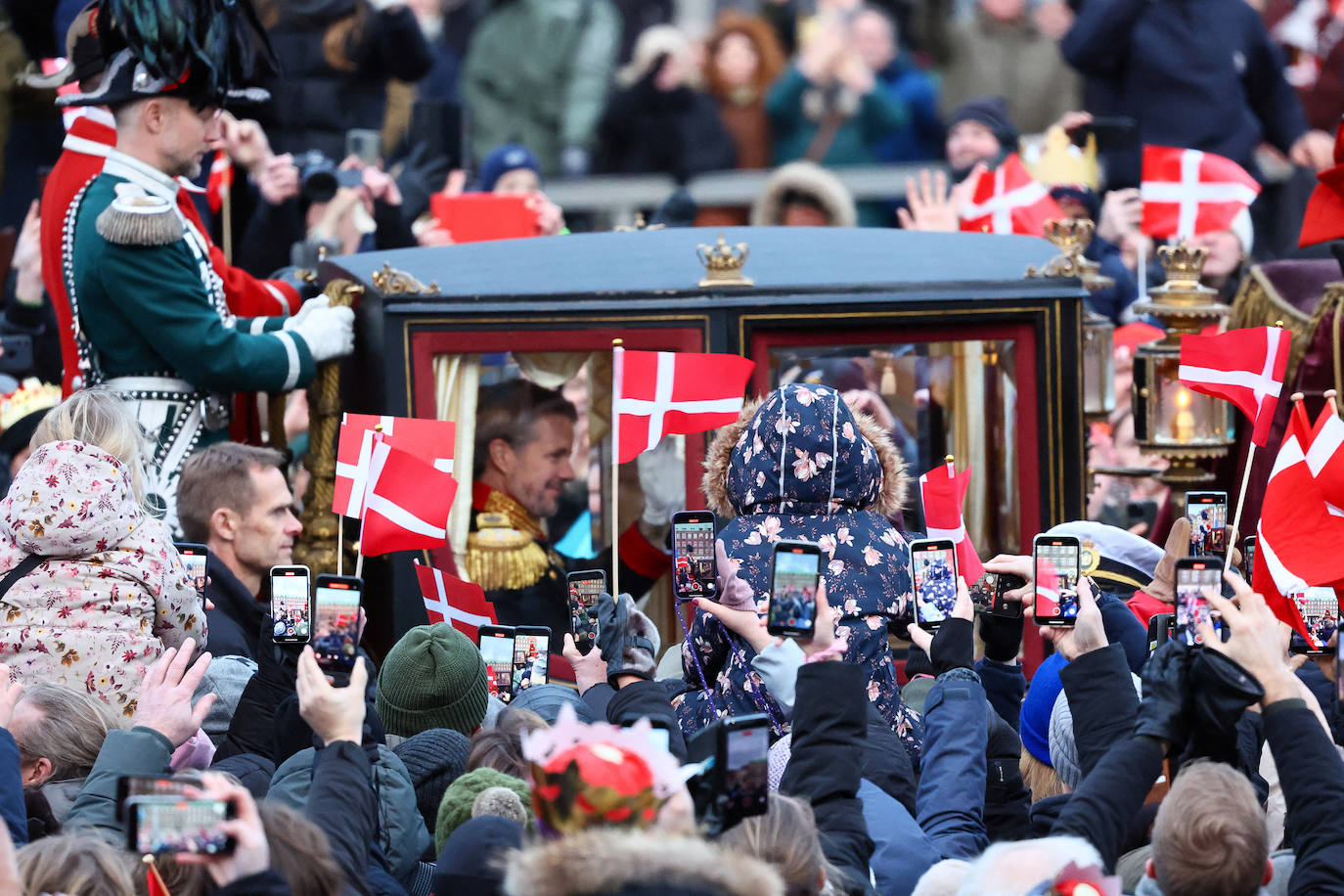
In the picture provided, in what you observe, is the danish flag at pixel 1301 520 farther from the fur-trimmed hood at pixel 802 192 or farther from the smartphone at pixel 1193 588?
the fur-trimmed hood at pixel 802 192

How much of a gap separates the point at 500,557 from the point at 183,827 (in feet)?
12.9

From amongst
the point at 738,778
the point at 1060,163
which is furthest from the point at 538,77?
the point at 738,778

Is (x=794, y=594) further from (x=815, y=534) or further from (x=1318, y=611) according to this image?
(x=1318, y=611)

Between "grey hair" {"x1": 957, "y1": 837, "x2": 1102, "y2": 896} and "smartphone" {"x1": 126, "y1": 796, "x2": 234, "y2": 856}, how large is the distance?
106cm

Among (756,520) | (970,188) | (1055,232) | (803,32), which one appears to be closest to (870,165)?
(803,32)

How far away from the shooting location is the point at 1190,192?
28.0ft

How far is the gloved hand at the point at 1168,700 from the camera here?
357 cm

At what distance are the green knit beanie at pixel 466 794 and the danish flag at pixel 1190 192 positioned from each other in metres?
5.46

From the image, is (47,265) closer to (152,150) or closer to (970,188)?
(152,150)

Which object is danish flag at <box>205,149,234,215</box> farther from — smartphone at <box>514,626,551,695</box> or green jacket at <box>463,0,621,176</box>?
green jacket at <box>463,0,621,176</box>

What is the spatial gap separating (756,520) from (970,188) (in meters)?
5.38

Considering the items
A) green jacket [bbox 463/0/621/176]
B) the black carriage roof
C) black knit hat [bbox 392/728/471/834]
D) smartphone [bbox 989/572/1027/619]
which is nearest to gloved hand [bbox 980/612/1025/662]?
smartphone [bbox 989/572/1027/619]

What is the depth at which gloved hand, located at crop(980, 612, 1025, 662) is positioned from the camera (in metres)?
4.48

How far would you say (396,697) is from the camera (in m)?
4.43
